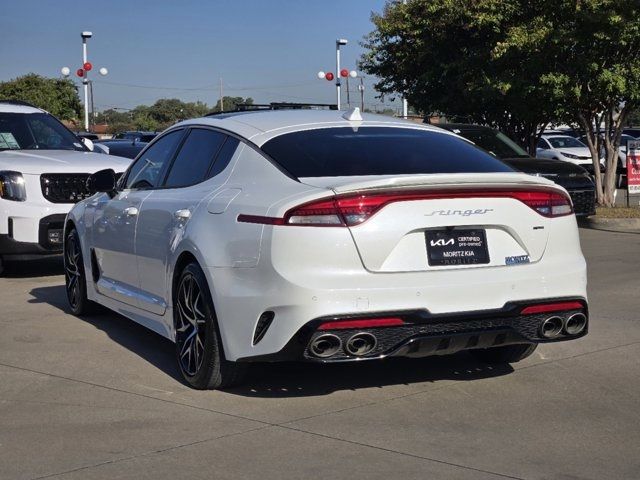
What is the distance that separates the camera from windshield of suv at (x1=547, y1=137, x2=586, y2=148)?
30.9 metres

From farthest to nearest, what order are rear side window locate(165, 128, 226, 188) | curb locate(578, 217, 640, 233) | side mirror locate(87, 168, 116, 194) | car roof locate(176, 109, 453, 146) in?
curb locate(578, 217, 640, 233) < side mirror locate(87, 168, 116, 194) < rear side window locate(165, 128, 226, 188) < car roof locate(176, 109, 453, 146)

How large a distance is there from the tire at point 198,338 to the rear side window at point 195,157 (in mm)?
733

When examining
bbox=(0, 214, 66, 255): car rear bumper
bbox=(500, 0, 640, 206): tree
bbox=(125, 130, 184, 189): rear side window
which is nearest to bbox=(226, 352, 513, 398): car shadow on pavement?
bbox=(125, 130, 184, 189): rear side window

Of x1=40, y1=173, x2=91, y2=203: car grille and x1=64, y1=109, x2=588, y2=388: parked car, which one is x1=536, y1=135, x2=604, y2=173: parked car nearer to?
x1=40, y1=173, x2=91, y2=203: car grille

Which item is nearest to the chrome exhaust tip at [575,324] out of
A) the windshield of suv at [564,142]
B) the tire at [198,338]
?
the tire at [198,338]

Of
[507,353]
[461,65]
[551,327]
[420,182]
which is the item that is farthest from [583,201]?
[420,182]

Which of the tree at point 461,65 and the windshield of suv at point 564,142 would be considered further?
the windshield of suv at point 564,142

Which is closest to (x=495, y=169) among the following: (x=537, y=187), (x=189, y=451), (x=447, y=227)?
(x=537, y=187)

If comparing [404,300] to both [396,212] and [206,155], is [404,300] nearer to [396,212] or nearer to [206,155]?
[396,212]

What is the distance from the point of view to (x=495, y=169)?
19.7 feet

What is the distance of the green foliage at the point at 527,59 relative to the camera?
1664 centimetres

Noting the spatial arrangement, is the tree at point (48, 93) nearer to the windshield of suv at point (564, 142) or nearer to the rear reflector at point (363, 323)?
the windshield of suv at point (564, 142)

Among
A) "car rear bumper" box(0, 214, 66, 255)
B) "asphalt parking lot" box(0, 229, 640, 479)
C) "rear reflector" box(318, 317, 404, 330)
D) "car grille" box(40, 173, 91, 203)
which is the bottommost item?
"asphalt parking lot" box(0, 229, 640, 479)

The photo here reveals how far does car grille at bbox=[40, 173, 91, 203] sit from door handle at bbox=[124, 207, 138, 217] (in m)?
3.73
